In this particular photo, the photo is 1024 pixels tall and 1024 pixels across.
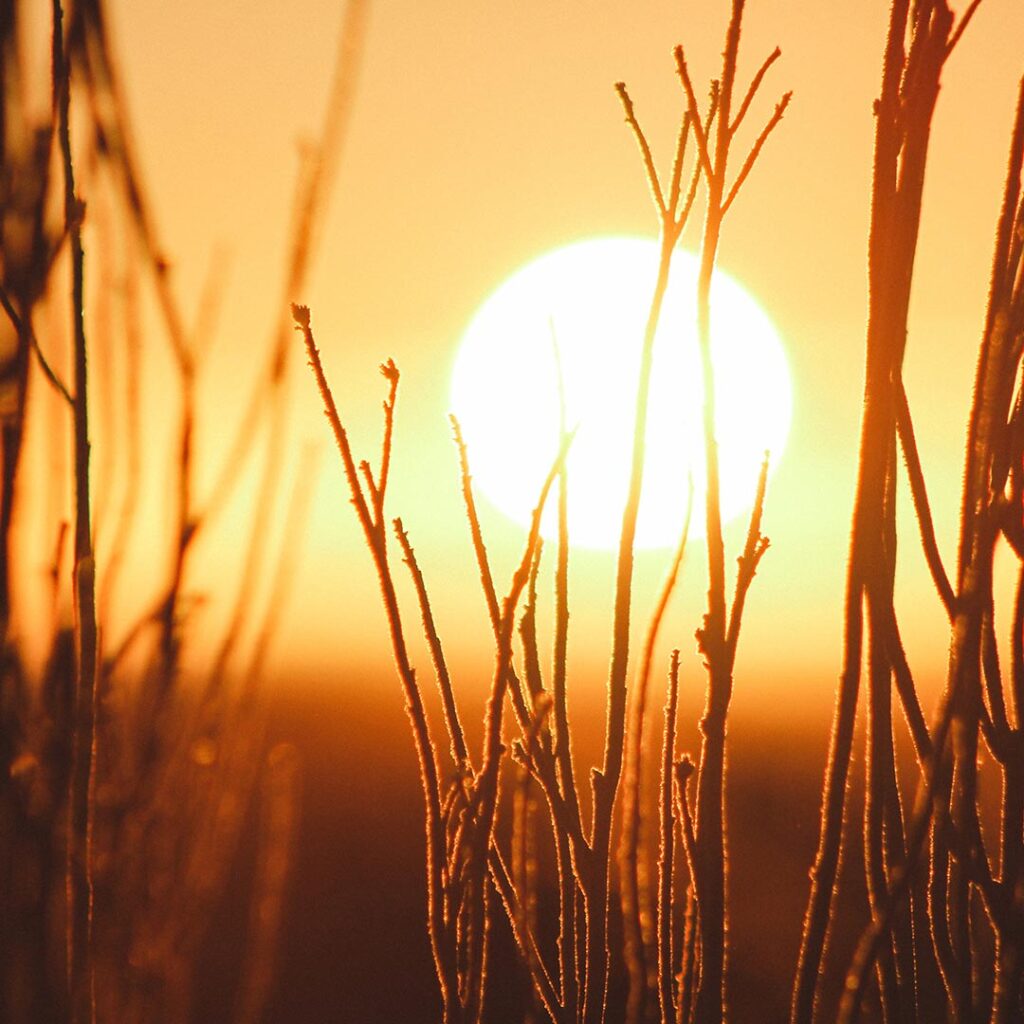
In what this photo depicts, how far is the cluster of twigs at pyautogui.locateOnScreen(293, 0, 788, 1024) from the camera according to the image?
860 millimetres

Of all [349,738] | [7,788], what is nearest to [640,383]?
[7,788]

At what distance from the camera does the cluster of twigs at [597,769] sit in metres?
0.86

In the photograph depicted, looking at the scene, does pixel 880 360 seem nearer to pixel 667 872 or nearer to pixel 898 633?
pixel 898 633

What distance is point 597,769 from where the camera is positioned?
940 millimetres

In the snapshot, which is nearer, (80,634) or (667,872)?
(80,634)

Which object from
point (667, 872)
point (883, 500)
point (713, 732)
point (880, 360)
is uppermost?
point (880, 360)

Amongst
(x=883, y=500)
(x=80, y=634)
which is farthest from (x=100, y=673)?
(x=883, y=500)

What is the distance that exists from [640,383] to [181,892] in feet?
2.42

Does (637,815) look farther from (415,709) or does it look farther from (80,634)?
(80,634)

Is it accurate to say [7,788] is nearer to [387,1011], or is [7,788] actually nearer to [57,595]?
[57,595]

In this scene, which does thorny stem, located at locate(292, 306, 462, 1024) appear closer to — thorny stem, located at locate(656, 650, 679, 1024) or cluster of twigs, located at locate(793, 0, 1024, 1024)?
thorny stem, located at locate(656, 650, 679, 1024)

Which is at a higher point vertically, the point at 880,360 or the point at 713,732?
the point at 880,360

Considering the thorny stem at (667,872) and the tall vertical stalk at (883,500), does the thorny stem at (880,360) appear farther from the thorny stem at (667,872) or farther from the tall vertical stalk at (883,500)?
the thorny stem at (667,872)

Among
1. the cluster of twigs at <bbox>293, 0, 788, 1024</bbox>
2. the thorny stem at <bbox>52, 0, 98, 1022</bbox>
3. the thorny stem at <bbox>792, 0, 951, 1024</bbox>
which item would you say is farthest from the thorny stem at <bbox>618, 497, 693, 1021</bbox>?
the thorny stem at <bbox>52, 0, 98, 1022</bbox>
